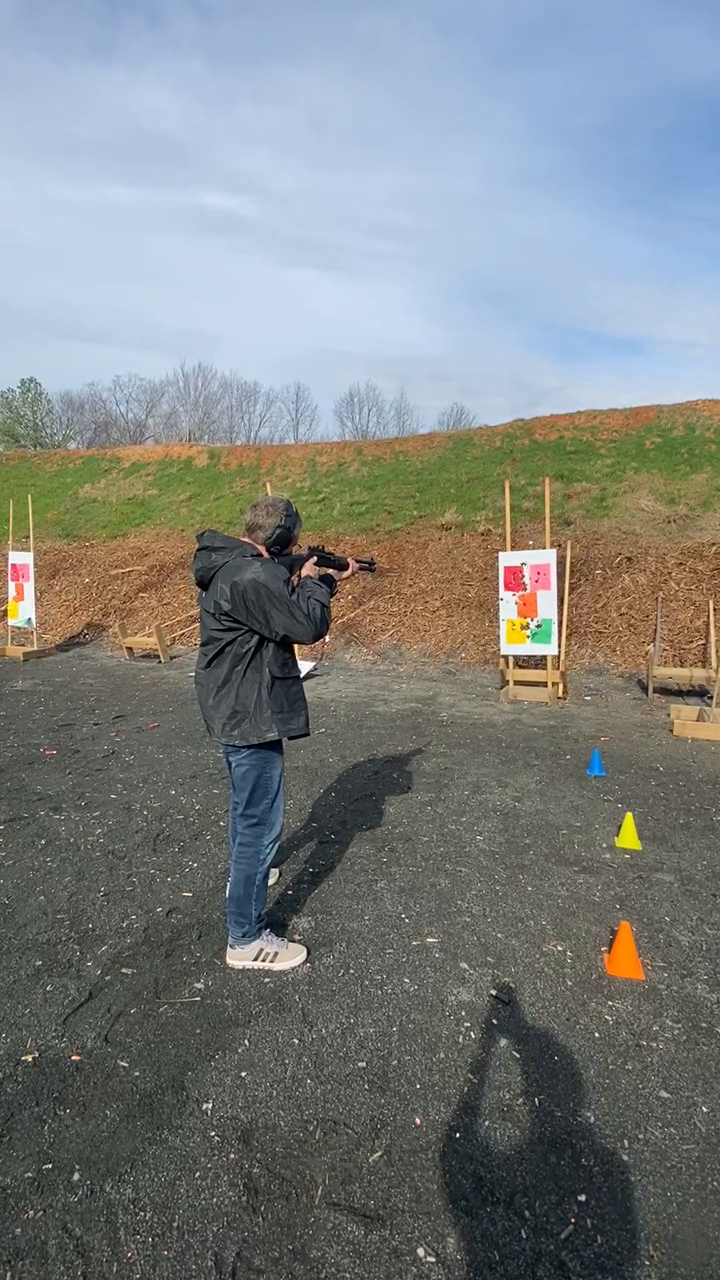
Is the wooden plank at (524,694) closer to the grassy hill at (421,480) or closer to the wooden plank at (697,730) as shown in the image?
the wooden plank at (697,730)

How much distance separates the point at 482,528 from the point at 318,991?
13012 mm

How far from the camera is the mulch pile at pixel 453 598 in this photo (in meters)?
11.4

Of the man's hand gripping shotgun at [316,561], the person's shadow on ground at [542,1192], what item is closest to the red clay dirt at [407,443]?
A: the man's hand gripping shotgun at [316,561]

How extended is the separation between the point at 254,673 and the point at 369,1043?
1567mm

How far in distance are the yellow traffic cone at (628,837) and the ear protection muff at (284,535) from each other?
2.91 m

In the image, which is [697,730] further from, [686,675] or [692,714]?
[686,675]

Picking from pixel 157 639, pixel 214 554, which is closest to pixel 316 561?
pixel 214 554

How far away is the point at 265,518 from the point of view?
3.30 m

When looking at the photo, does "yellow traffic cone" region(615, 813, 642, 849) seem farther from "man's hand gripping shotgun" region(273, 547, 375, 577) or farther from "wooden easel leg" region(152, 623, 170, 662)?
"wooden easel leg" region(152, 623, 170, 662)

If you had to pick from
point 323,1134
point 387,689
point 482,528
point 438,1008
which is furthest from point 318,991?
point 482,528

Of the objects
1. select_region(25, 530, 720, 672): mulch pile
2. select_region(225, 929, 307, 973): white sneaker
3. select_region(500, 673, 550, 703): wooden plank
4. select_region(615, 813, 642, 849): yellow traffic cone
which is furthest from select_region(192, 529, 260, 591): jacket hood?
select_region(25, 530, 720, 672): mulch pile

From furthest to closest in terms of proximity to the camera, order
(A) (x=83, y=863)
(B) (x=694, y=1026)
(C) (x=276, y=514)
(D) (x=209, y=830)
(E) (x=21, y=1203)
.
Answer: (D) (x=209, y=830)
(A) (x=83, y=863)
(C) (x=276, y=514)
(B) (x=694, y=1026)
(E) (x=21, y=1203)

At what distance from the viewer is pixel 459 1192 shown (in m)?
2.30

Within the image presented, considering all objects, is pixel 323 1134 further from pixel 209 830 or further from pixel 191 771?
pixel 191 771
